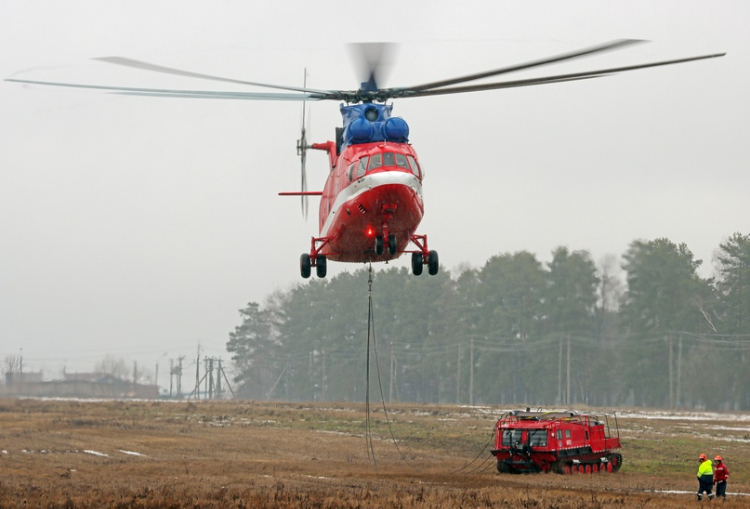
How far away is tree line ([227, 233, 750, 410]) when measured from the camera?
10200 cm

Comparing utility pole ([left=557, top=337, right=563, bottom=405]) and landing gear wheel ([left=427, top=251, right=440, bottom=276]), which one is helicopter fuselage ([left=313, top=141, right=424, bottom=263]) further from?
utility pole ([left=557, top=337, right=563, bottom=405])

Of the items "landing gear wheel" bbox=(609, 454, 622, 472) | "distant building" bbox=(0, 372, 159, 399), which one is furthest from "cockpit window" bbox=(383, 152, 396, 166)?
"distant building" bbox=(0, 372, 159, 399)

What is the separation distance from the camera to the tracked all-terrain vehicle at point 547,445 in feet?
130

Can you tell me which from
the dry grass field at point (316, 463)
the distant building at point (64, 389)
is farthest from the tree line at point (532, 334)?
the distant building at point (64, 389)

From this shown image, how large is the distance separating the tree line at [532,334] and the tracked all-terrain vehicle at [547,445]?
1388 inches

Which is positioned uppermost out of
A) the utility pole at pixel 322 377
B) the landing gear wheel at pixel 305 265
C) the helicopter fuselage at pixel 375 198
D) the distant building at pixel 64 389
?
the helicopter fuselage at pixel 375 198

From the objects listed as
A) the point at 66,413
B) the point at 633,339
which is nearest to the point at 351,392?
the point at 633,339

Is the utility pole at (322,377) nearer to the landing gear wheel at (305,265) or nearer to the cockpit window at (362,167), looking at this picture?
the landing gear wheel at (305,265)

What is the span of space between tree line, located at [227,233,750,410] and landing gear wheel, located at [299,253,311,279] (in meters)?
44.6

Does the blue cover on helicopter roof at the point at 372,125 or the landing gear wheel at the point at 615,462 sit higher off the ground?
the blue cover on helicopter roof at the point at 372,125

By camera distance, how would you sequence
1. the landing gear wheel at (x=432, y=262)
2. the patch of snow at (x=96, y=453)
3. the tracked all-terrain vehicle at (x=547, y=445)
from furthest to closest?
the patch of snow at (x=96, y=453) → the tracked all-terrain vehicle at (x=547, y=445) → the landing gear wheel at (x=432, y=262)

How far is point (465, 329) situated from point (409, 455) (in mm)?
80905

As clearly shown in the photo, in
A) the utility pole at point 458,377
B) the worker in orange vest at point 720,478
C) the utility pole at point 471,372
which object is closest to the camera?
the worker in orange vest at point 720,478

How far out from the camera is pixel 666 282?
333 ft
